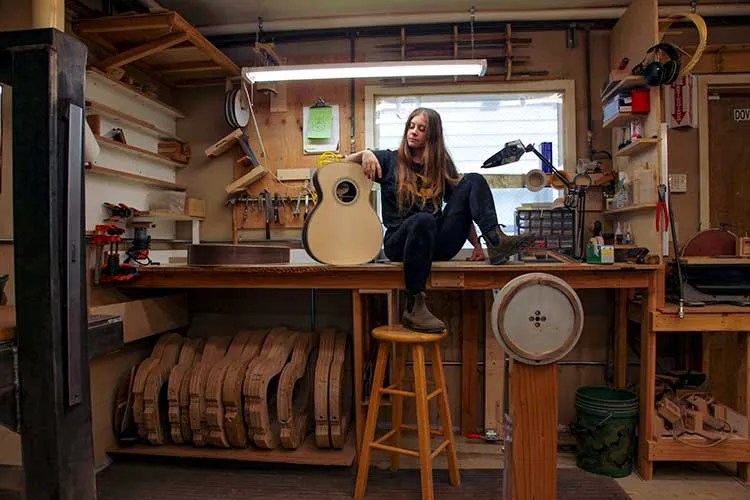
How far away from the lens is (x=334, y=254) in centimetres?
225

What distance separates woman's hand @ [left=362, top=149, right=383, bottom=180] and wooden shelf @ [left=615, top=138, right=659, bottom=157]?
134 centimetres

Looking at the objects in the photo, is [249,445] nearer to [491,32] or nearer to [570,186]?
[570,186]

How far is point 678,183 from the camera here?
2.84 meters

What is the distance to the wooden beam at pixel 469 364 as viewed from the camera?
9.09 feet

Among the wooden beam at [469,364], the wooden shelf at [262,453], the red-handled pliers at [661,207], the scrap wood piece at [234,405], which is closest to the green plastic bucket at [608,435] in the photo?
the wooden beam at [469,364]

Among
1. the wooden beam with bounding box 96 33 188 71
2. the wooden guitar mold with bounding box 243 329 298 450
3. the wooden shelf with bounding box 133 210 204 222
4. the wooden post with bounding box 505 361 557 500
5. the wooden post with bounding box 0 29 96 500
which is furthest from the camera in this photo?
the wooden shelf with bounding box 133 210 204 222

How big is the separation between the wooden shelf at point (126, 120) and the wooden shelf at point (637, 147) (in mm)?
2750

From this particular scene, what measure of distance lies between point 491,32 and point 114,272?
2664 mm

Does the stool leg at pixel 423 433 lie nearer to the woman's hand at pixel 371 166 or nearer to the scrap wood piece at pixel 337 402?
the scrap wood piece at pixel 337 402

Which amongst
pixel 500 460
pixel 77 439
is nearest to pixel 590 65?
pixel 500 460

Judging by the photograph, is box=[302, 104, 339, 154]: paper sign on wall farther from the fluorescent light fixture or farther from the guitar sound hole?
the guitar sound hole

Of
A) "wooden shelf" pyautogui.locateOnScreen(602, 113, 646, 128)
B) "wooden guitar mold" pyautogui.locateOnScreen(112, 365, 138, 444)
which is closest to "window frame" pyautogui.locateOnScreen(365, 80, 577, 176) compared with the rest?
"wooden shelf" pyautogui.locateOnScreen(602, 113, 646, 128)

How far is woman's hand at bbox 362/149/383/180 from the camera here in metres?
2.31

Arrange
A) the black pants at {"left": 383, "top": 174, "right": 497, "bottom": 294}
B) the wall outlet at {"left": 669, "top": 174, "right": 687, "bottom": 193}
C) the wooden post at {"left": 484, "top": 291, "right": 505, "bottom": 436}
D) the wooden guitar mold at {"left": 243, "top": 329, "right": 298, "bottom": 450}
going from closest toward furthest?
the black pants at {"left": 383, "top": 174, "right": 497, "bottom": 294} < the wooden guitar mold at {"left": 243, "top": 329, "right": 298, "bottom": 450} < the wooden post at {"left": 484, "top": 291, "right": 505, "bottom": 436} < the wall outlet at {"left": 669, "top": 174, "right": 687, "bottom": 193}
